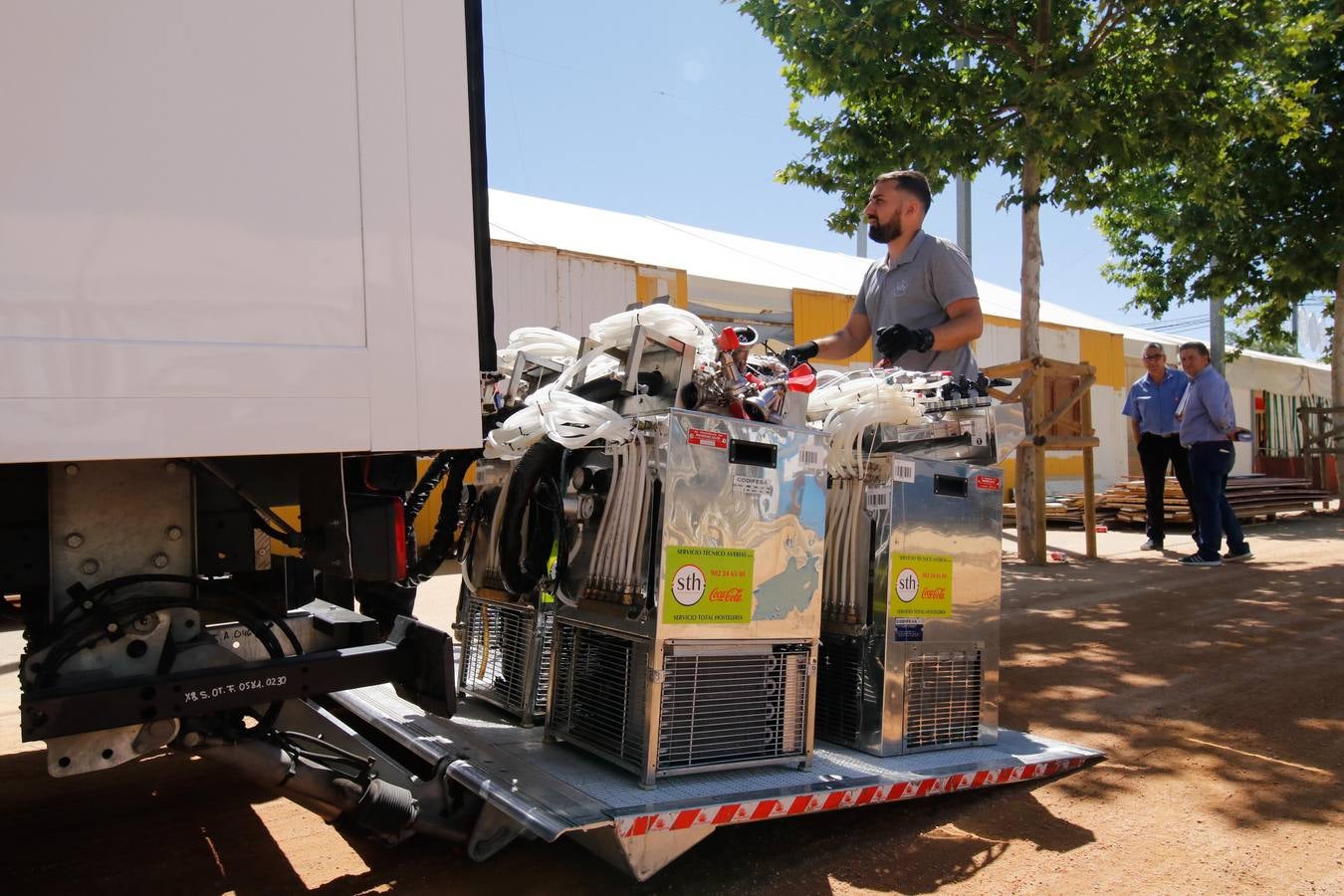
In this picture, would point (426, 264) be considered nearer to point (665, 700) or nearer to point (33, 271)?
point (33, 271)

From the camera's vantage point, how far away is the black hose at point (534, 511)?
3141 millimetres

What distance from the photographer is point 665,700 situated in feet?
9.50

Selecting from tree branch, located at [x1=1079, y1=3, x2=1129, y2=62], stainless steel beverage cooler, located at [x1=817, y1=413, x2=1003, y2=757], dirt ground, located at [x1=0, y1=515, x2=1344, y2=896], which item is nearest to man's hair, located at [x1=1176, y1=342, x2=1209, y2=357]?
tree branch, located at [x1=1079, y1=3, x2=1129, y2=62]

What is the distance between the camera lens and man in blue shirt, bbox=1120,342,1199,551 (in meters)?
10.4

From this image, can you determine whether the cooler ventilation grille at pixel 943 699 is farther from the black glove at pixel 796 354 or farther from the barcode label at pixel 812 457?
the black glove at pixel 796 354

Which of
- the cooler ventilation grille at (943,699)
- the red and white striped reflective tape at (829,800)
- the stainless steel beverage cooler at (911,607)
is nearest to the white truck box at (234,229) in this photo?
the red and white striped reflective tape at (829,800)

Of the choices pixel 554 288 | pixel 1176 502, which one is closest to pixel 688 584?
pixel 554 288

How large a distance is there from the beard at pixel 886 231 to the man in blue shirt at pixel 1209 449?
19.8ft

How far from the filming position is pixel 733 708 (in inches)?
120

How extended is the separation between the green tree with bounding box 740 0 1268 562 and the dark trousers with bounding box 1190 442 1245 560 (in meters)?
1.48

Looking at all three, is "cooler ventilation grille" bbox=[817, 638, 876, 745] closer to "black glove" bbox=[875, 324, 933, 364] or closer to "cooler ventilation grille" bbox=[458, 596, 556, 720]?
"cooler ventilation grille" bbox=[458, 596, 556, 720]

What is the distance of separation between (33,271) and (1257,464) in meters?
26.9

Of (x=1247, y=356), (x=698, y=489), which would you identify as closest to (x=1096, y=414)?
(x=1247, y=356)

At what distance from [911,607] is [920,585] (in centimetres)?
9
